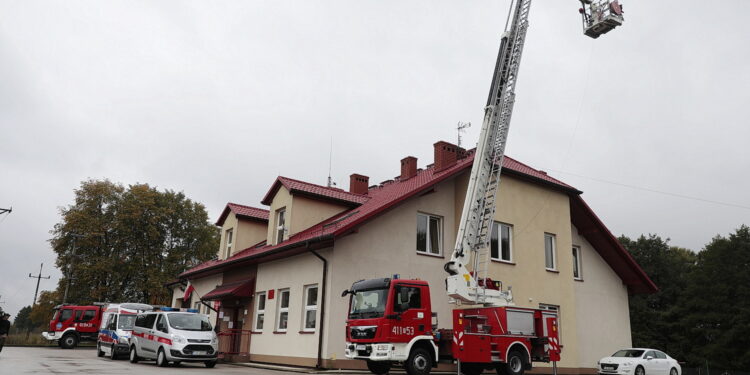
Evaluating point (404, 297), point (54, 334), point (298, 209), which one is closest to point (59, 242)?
point (54, 334)

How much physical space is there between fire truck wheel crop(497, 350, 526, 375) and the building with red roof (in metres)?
4.29

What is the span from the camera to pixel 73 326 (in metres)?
32.0

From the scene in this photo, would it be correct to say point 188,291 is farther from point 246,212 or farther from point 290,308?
point 290,308

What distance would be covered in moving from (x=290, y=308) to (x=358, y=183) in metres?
8.66

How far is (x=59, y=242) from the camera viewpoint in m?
43.5

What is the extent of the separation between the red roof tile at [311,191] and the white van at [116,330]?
7.40 m

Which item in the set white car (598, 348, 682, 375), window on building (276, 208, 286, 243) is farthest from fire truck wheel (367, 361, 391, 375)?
white car (598, 348, 682, 375)

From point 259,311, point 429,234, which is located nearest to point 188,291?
point 259,311

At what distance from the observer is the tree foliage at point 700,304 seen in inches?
1737

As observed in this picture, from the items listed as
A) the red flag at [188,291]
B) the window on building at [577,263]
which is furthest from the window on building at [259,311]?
the window on building at [577,263]

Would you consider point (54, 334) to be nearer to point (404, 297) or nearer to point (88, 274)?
point (88, 274)

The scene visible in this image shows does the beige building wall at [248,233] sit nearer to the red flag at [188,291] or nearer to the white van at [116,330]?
the red flag at [188,291]

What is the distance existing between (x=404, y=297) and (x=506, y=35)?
8.74m

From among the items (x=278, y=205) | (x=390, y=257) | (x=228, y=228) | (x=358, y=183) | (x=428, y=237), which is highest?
(x=358, y=183)
